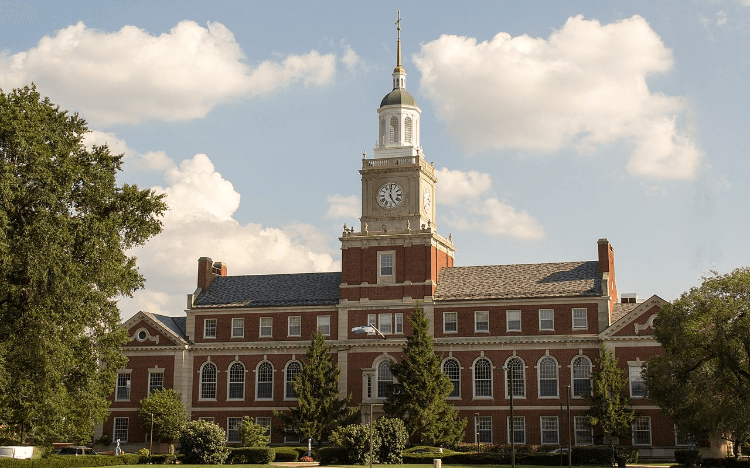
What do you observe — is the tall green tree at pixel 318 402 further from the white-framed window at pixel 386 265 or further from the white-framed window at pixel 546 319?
the white-framed window at pixel 546 319

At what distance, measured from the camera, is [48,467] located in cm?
Result: 4650

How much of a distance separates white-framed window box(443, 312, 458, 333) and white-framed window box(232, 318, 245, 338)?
1581 cm

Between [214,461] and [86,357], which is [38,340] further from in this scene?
[214,461]

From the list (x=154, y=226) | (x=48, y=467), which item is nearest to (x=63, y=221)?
(x=154, y=226)

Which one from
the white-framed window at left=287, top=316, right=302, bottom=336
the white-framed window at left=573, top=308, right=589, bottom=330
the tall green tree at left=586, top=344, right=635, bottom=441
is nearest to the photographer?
the tall green tree at left=586, top=344, right=635, bottom=441

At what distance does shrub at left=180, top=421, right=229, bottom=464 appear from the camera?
55.5m

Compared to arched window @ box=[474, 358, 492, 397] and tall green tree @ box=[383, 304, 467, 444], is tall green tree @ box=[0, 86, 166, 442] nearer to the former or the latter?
tall green tree @ box=[383, 304, 467, 444]

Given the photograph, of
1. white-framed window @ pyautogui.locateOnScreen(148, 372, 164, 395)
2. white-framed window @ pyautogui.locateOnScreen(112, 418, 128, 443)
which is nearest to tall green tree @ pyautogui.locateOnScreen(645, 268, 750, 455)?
white-framed window @ pyautogui.locateOnScreen(148, 372, 164, 395)

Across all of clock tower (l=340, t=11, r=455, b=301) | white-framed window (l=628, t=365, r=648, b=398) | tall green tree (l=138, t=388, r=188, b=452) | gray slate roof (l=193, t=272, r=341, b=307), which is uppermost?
clock tower (l=340, t=11, r=455, b=301)

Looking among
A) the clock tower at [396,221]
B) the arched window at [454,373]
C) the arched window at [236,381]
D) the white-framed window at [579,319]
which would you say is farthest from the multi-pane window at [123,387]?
the white-framed window at [579,319]

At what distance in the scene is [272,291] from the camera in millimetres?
76312

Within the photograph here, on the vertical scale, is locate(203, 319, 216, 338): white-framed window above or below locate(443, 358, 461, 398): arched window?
above

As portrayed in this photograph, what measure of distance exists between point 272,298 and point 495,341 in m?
17.9

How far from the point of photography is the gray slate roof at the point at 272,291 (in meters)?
74.5
